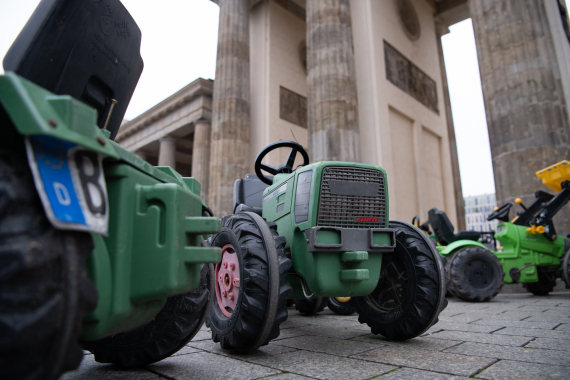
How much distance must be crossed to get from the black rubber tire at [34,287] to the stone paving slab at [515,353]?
220 centimetres

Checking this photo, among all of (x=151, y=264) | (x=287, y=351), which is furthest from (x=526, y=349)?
(x=151, y=264)

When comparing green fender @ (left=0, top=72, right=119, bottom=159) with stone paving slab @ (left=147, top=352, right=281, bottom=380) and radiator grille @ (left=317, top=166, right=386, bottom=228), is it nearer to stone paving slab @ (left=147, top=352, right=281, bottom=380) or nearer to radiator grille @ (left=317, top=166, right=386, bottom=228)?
stone paving slab @ (left=147, top=352, right=281, bottom=380)

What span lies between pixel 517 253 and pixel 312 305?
4209 mm

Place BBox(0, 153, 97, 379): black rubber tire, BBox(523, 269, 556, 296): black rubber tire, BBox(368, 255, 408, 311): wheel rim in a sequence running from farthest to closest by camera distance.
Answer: BBox(523, 269, 556, 296): black rubber tire, BBox(368, 255, 408, 311): wheel rim, BBox(0, 153, 97, 379): black rubber tire

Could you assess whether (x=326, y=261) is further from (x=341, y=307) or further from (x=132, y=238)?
(x=341, y=307)

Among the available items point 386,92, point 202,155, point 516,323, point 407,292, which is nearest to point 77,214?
point 407,292

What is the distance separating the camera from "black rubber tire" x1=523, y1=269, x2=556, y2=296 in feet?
21.1

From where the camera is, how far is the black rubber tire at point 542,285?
21.1 ft

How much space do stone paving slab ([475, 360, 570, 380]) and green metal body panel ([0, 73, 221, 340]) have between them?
1491 mm

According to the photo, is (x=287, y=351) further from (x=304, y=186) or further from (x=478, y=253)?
(x=478, y=253)

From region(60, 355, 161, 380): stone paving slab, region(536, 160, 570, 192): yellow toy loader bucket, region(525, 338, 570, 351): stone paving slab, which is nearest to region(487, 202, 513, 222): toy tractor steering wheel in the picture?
region(536, 160, 570, 192): yellow toy loader bucket

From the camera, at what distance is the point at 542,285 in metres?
6.54

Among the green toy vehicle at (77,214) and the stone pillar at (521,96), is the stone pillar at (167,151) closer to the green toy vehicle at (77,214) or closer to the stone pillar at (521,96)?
the stone pillar at (521,96)

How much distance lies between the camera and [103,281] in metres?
0.99
